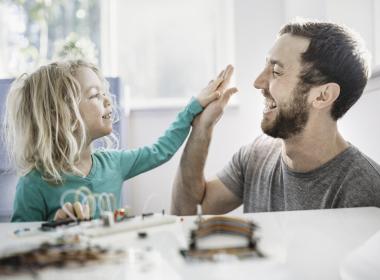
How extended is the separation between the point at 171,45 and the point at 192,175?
155 centimetres

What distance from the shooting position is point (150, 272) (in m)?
0.40

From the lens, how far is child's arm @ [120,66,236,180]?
1215 millimetres

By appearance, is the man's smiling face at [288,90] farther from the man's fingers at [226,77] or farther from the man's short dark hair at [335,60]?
the man's fingers at [226,77]

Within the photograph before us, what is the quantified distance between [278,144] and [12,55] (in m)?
2.05

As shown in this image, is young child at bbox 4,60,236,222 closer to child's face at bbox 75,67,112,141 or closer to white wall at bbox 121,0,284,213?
child's face at bbox 75,67,112,141

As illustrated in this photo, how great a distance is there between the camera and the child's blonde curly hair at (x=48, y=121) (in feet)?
3.58

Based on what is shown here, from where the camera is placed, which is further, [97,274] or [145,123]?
[145,123]

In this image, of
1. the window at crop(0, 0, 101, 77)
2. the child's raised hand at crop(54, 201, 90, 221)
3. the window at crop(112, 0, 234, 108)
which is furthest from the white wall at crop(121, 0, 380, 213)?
the child's raised hand at crop(54, 201, 90, 221)

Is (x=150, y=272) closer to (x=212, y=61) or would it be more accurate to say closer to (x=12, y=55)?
(x=212, y=61)

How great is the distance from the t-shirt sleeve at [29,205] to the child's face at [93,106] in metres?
0.23

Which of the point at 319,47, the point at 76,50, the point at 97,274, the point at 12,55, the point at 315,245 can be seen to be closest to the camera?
the point at 97,274

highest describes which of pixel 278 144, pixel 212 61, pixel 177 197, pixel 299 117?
pixel 212 61

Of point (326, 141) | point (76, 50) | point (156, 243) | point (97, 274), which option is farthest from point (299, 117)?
point (76, 50)

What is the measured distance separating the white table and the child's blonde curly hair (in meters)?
0.40
